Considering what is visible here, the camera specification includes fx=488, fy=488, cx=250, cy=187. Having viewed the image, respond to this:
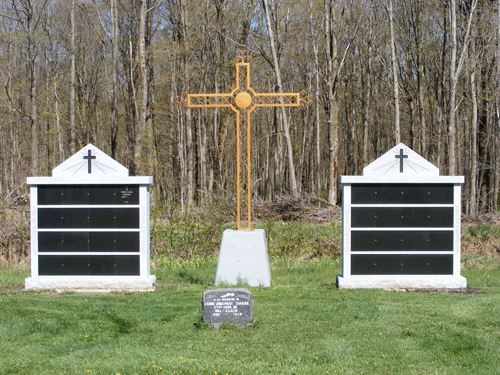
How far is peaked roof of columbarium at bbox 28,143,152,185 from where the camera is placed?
952 centimetres

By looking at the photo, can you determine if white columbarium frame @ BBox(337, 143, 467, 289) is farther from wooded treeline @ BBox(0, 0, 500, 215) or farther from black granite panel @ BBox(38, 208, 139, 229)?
wooded treeline @ BBox(0, 0, 500, 215)

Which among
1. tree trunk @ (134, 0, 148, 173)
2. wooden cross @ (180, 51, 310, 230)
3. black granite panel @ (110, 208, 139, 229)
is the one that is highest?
tree trunk @ (134, 0, 148, 173)

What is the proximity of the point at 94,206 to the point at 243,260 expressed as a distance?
10.2ft

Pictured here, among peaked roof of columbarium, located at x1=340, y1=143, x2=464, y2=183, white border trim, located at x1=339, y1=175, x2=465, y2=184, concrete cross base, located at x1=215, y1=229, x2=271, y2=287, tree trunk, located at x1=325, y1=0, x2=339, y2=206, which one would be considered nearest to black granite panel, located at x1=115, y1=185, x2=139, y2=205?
concrete cross base, located at x1=215, y1=229, x2=271, y2=287

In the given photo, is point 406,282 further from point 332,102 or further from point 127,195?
point 332,102

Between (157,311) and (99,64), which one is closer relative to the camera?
(157,311)

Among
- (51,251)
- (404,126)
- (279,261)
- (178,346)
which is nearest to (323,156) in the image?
(404,126)

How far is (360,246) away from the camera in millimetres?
9352

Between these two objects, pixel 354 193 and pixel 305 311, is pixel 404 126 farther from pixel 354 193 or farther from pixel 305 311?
pixel 305 311

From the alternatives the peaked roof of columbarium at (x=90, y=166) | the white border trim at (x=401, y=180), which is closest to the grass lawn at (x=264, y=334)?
the white border trim at (x=401, y=180)

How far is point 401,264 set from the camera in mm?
9359

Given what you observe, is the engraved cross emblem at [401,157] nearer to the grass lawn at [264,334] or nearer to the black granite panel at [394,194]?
the black granite panel at [394,194]

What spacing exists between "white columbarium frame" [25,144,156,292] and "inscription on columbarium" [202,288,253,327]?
3.23 m

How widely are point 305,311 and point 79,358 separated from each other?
3.37m
